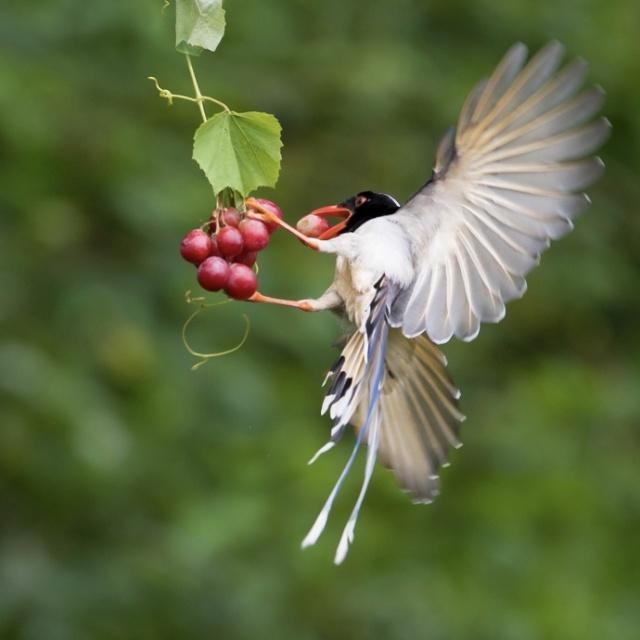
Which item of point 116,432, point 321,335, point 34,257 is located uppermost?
point 34,257

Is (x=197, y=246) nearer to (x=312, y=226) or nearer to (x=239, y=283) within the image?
(x=239, y=283)

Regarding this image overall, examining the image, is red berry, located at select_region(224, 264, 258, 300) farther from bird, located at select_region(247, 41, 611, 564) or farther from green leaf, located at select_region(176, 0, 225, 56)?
green leaf, located at select_region(176, 0, 225, 56)

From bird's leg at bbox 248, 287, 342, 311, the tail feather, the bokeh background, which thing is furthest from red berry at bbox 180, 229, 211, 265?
the bokeh background

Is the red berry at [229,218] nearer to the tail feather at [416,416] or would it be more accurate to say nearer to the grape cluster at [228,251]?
the grape cluster at [228,251]

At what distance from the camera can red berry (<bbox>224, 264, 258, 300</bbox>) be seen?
225 cm

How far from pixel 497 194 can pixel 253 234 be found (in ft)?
1.44

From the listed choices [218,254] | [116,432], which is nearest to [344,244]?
[218,254]

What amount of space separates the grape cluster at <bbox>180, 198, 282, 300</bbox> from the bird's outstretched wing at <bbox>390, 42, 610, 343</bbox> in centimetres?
28

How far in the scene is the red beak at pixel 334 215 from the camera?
8.64ft

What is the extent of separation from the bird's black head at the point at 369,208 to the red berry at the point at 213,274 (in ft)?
1.53

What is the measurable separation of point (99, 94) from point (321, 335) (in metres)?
1.05

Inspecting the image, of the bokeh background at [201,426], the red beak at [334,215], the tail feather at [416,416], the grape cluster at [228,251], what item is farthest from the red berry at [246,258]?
the bokeh background at [201,426]

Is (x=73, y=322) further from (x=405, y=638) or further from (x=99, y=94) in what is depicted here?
(x=405, y=638)

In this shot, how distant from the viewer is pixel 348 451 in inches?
201
